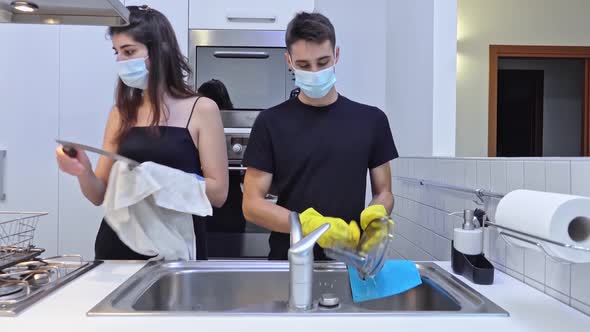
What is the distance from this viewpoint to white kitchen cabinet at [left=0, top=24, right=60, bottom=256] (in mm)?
2006

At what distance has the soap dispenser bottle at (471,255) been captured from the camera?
0.97 meters

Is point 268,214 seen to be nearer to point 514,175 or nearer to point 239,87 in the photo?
point 514,175

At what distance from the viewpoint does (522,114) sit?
4.72 meters

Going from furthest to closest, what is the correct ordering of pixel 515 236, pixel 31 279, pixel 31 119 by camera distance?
Result: 1. pixel 31 119
2. pixel 31 279
3. pixel 515 236

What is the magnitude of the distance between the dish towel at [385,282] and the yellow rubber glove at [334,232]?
0.30 ft

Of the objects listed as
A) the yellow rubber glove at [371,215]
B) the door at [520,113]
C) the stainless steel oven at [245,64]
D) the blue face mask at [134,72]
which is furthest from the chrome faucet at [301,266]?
the door at [520,113]

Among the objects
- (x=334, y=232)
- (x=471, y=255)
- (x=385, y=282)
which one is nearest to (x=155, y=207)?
(x=334, y=232)

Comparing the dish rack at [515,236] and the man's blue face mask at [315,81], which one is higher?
the man's blue face mask at [315,81]

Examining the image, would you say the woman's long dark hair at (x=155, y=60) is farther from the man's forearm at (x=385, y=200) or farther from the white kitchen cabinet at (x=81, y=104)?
the white kitchen cabinet at (x=81, y=104)

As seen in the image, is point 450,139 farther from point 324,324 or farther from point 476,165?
point 324,324

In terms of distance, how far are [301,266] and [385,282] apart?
25cm

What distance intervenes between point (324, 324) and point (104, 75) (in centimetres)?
170

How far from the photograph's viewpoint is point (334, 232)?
898 mm

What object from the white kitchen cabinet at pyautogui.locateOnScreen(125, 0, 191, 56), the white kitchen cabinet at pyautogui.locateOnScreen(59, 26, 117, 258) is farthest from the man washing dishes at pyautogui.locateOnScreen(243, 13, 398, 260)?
the white kitchen cabinet at pyautogui.locateOnScreen(59, 26, 117, 258)
